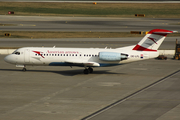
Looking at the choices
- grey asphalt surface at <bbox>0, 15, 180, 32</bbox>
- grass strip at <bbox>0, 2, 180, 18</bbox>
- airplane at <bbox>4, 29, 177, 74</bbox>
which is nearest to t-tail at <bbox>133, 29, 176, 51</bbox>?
airplane at <bbox>4, 29, 177, 74</bbox>

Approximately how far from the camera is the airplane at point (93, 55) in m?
41.5

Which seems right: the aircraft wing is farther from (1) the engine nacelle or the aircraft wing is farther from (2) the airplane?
(1) the engine nacelle

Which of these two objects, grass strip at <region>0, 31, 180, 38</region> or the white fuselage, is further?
grass strip at <region>0, 31, 180, 38</region>

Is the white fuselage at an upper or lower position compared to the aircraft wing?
upper

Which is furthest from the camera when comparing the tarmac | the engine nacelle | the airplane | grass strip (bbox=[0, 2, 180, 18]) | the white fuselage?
grass strip (bbox=[0, 2, 180, 18])

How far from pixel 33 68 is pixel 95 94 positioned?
56.9 ft

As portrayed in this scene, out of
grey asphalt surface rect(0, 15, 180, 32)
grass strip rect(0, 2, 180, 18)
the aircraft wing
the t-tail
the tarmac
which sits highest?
grass strip rect(0, 2, 180, 18)

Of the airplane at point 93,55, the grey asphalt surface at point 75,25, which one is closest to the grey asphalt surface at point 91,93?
the airplane at point 93,55

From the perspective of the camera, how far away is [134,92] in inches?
1318

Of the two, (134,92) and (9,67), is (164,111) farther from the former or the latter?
(9,67)

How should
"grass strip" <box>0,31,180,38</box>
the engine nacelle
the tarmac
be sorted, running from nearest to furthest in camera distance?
the tarmac → the engine nacelle → "grass strip" <box>0,31,180,38</box>

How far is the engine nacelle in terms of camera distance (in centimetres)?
4119

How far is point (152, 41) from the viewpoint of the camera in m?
41.6

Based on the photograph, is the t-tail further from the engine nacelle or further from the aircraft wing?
the aircraft wing
